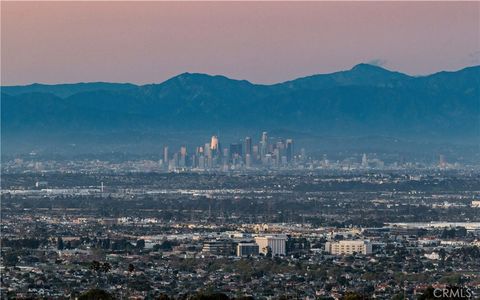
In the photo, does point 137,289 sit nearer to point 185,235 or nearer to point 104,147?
point 185,235

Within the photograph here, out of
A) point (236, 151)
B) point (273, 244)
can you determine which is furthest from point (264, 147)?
point (273, 244)

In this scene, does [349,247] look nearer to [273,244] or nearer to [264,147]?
[273,244]

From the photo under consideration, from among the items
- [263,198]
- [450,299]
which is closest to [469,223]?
[263,198]

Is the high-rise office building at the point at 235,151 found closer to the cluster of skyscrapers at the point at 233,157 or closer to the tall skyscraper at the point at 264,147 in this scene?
the cluster of skyscrapers at the point at 233,157

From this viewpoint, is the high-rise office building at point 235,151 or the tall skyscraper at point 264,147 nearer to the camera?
the high-rise office building at point 235,151

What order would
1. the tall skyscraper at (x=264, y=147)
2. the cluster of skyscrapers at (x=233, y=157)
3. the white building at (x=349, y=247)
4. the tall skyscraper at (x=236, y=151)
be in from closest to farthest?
the white building at (x=349, y=247)
the cluster of skyscrapers at (x=233, y=157)
the tall skyscraper at (x=236, y=151)
the tall skyscraper at (x=264, y=147)

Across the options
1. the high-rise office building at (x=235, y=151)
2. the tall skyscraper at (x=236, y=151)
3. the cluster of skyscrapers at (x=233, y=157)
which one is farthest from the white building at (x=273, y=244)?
the high-rise office building at (x=235, y=151)
